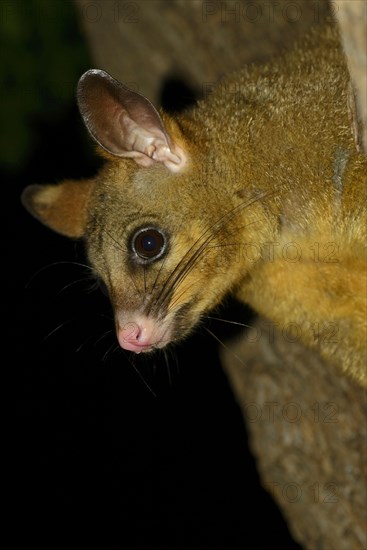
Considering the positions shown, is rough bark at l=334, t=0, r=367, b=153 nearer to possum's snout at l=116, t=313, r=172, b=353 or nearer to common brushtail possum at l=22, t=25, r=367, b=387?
common brushtail possum at l=22, t=25, r=367, b=387

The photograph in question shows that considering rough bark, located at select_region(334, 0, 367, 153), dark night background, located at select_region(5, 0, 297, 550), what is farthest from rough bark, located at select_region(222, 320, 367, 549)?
dark night background, located at select_region(5, 0, 297, 550)

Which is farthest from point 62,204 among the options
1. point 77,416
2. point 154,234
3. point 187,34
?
point 77,416

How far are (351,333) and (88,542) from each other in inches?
169

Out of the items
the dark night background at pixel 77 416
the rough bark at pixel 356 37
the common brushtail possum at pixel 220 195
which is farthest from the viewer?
the dark night background at pixel 77 416

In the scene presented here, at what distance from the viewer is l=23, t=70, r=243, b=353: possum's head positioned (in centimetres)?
369

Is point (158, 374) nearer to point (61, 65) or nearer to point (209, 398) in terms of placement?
point (209, 398)

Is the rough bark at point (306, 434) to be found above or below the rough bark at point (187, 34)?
below

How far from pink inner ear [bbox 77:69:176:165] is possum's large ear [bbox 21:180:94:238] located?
0.74 m

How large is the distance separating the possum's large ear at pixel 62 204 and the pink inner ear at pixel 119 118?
74 centimetres

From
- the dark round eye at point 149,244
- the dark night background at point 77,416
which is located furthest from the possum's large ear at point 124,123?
the dark night background at point 77,416

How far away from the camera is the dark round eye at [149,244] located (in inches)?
145

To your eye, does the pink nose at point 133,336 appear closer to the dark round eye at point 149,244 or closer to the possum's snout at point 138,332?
the possum's snout at point 138,332

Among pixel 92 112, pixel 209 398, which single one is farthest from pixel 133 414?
pixel 92 112

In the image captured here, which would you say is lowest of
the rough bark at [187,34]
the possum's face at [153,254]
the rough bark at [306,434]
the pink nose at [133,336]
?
the rough bark at [306,434]
